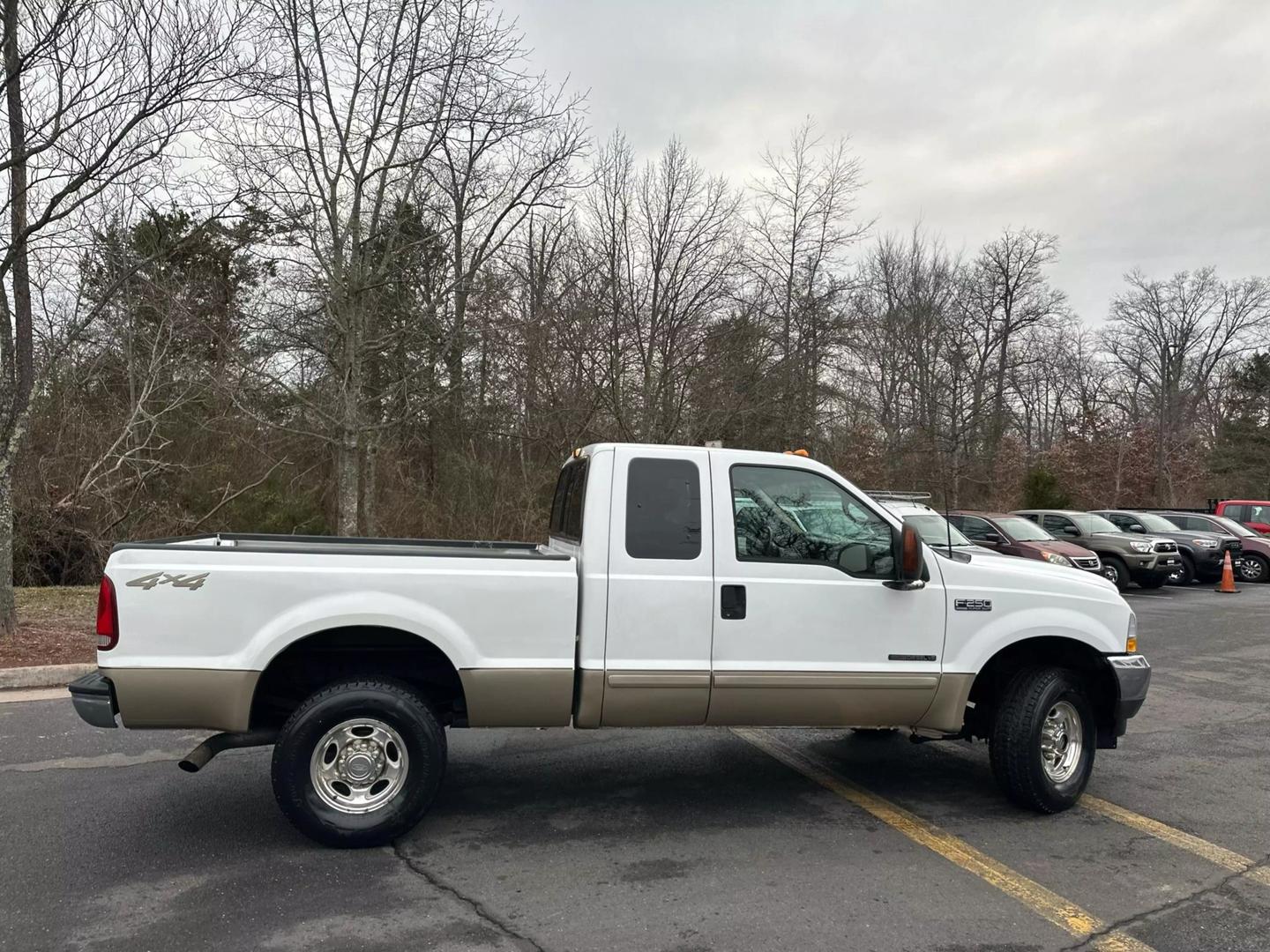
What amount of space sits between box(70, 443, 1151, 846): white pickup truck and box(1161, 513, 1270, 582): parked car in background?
1943cm

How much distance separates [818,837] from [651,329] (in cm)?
1382

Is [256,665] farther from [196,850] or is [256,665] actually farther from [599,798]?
[599,798]

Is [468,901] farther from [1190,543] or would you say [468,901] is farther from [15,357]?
[1190,543]

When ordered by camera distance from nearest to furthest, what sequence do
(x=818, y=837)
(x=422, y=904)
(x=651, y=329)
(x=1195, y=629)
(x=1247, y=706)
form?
1. (x=422, y=904)
2. (x=818, y=837)
3. (x=1247, y=706)
4. (x=1195, y=629)
5. (x=651, y=329)

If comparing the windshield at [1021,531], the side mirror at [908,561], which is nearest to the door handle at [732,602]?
the side mirror at [908,561]

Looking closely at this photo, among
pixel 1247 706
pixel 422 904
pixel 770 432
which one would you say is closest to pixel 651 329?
pixel 770 432

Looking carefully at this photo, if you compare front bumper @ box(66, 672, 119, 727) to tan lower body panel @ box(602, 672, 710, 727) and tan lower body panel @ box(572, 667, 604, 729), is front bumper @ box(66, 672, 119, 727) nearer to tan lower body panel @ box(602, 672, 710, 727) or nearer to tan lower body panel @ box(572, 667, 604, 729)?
tan lower body panel @ box(572, 667, 604, 729)

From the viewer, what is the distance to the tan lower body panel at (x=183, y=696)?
3.93 metres

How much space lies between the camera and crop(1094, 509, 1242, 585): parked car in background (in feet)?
64.3

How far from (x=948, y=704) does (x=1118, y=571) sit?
51.7ft

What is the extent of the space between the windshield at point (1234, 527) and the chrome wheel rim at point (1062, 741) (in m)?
20.1

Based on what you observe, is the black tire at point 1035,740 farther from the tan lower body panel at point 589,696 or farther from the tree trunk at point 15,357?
the tree trunk at point 15,357

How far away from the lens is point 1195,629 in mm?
12398

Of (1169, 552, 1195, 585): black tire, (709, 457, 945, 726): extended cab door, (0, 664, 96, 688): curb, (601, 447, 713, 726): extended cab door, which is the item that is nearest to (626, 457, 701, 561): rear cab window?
(601, 447, 713, 726): extended cab door
